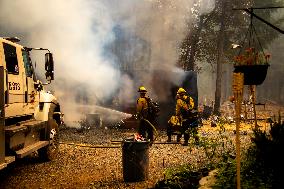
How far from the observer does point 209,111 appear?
2344 cm

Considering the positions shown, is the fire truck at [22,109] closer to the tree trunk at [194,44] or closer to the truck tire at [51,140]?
the truck tire at [51,140]

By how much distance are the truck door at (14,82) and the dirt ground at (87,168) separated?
1.55 m

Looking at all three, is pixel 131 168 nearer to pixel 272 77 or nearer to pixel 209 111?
pixel 209 111

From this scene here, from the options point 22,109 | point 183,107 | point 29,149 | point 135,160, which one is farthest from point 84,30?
A: point 135,160

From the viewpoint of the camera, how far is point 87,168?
29.4ft

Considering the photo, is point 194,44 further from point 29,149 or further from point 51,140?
point 29,149

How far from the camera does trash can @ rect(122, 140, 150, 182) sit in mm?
7469

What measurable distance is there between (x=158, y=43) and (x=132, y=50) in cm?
577

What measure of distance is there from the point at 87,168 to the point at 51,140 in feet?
5.10

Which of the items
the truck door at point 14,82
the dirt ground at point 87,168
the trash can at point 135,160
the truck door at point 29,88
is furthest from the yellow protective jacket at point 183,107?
the truck door at point 14,82

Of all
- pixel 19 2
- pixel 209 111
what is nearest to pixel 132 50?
pixel 209 111

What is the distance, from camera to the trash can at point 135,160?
7.47 meters

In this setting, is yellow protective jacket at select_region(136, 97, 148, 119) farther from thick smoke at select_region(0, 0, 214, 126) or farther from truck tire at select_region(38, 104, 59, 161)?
thick smoke at select_region(0, 0, 214, 126)

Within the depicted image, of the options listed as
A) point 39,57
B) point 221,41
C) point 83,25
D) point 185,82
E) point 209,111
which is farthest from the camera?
point 221,41
